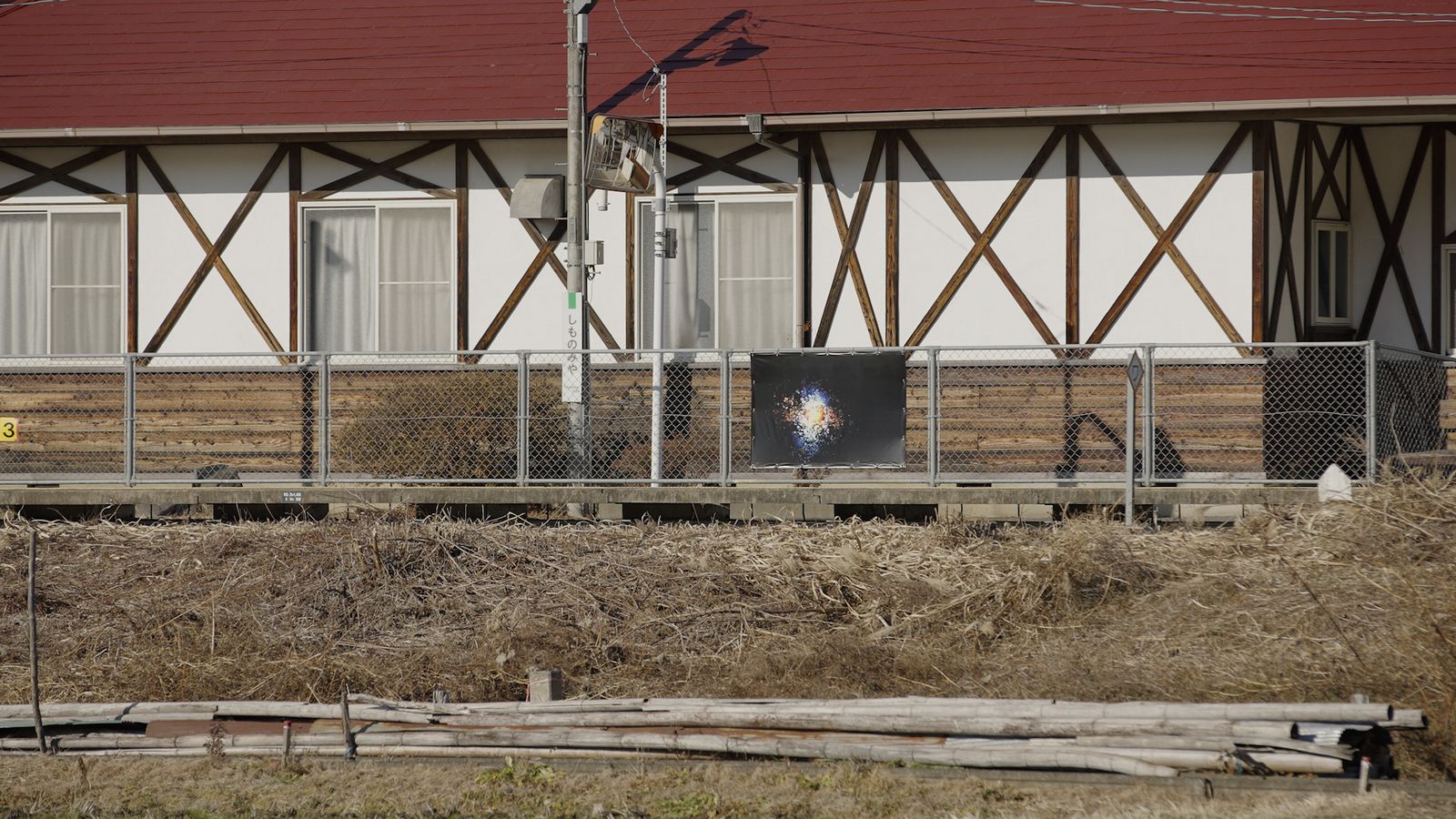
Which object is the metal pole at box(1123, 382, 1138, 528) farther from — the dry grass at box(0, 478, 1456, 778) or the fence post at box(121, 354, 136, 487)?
the fence post at box(121, 354, 136, 487)

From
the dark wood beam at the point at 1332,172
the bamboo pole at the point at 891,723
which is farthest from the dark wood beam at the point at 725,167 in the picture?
the bamboo pole at the point at 891,723

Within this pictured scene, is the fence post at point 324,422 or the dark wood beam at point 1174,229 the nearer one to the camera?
the fence post at point 324,422

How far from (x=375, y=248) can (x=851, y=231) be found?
5248 millimetres

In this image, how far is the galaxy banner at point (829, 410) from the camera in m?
14.7

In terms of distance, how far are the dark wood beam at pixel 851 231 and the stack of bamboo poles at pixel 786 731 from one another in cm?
761

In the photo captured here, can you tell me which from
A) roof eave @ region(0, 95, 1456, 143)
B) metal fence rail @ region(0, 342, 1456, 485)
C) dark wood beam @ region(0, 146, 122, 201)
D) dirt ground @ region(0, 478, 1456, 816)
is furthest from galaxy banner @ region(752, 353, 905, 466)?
dark wood beam @ region(0, 146, 122, 201)

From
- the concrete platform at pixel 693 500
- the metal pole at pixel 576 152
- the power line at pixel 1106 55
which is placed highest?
the power line at pixel 1106 55

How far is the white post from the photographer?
49.7ft

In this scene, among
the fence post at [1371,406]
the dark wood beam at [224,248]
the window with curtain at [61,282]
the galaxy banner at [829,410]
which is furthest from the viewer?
the window with curtain at [61,282]

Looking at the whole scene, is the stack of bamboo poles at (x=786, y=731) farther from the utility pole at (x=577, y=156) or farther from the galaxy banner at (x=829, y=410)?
the utility pole at (x=577, y=156)

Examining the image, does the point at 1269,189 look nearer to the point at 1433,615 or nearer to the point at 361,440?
the point at 1433,615

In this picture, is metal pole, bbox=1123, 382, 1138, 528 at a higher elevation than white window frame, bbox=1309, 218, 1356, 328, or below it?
below

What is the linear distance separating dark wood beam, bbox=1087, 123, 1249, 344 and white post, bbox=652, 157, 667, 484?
14.5 feet

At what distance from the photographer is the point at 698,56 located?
18.3 metres
